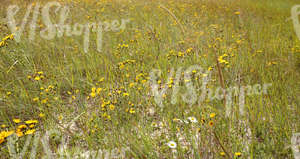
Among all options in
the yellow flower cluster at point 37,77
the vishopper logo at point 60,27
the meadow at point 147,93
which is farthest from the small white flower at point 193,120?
the vishopper logo at point 60,27

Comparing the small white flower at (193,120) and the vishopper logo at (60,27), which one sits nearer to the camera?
the small white flower at (193,120)

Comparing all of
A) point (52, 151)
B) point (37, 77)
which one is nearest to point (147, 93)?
point (52, 151)

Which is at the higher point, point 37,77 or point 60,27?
point 60,27

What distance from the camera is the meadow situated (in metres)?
1.85

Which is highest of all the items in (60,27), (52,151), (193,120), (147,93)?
(60,27)

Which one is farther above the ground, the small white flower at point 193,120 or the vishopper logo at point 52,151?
the small white flower at point 193,120

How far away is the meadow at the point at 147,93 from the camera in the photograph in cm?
185

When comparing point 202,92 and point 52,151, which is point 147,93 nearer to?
point 202,92

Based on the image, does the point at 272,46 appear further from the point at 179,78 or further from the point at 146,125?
the point at 146,125

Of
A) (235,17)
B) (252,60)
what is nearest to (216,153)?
(252,60)

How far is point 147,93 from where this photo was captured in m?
2.63

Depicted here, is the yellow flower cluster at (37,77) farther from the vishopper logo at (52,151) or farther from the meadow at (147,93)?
the vishopper logo at (52,151)

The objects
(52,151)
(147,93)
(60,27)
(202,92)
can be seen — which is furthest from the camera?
(60,27)

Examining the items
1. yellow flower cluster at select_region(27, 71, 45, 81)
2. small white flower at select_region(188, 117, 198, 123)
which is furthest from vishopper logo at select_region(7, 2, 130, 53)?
small white flower at select_region(188, 117, 198, 123)
